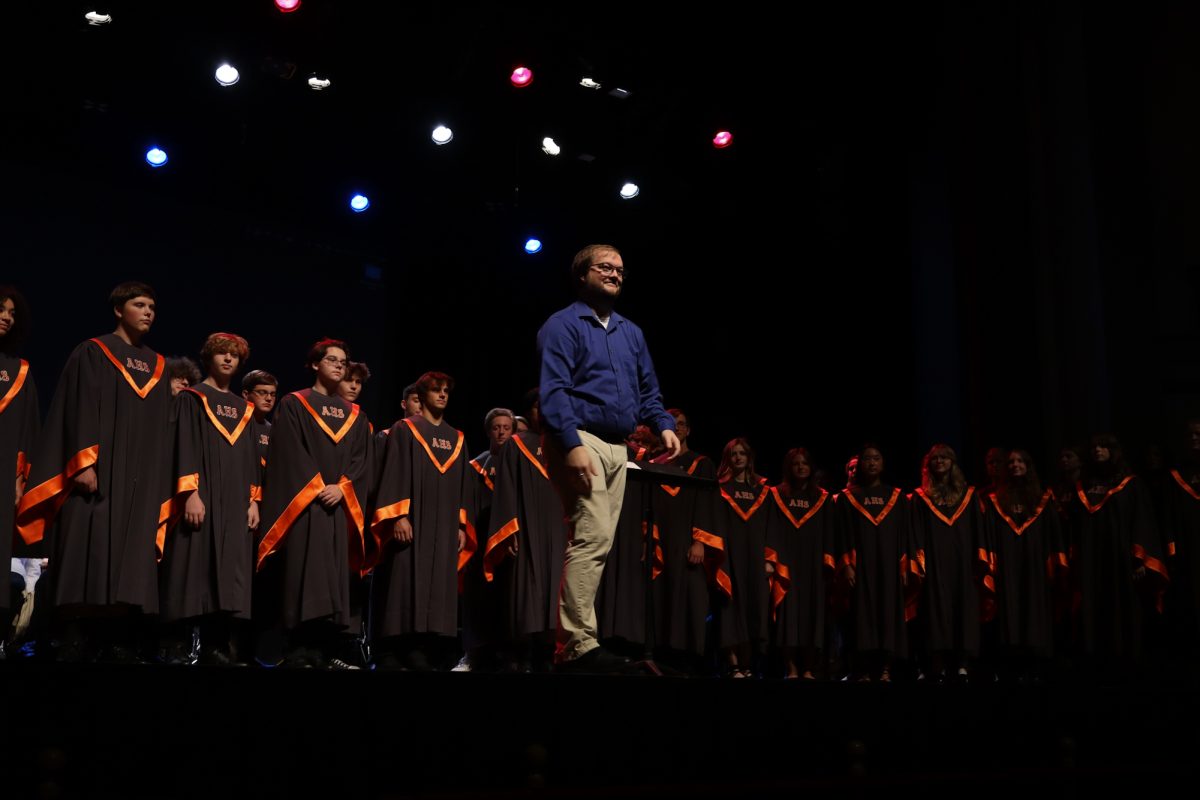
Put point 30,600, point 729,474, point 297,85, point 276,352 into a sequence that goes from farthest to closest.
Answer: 1. point 276,352
2. point 297,85
3. point 729,474
4. point 30,600

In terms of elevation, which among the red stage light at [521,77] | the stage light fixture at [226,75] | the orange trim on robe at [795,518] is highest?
the red stage light at [521,77]

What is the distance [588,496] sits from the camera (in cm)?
423

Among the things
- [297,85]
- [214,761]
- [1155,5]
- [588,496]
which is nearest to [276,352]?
[297,85]

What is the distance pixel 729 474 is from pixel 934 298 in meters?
3.87

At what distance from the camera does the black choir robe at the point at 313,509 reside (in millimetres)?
5715

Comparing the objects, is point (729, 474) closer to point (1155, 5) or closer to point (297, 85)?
point (297, 85)

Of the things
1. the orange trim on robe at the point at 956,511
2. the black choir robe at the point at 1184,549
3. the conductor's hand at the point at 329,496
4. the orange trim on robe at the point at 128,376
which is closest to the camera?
the orange trim on robe at the point at 128,376

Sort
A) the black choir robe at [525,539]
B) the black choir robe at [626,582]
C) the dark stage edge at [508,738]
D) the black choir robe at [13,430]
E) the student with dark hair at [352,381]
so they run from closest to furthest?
the dark stage edge at [508,738]
the black choir robe at [13,430]
the student with dark hair at [352,381]
the black choir robe at [525,539]
the black choir robe at [626,582]

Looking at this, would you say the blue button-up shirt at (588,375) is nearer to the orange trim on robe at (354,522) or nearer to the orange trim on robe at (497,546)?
the orange trim on robe at (354,522)

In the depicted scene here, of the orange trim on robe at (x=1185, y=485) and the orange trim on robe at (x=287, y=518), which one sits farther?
the orange trim on robe at (x=1185, y=485)

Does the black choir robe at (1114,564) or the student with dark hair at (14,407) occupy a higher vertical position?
→ the student with dark hair at (14,407)

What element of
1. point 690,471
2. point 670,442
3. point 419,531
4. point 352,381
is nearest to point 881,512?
point 690,471

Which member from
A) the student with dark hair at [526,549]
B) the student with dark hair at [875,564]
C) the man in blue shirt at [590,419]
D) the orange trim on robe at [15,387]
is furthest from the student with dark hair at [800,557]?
the orange trim on robe at [15,387]

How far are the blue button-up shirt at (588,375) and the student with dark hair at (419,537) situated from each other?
1985 millimetres
